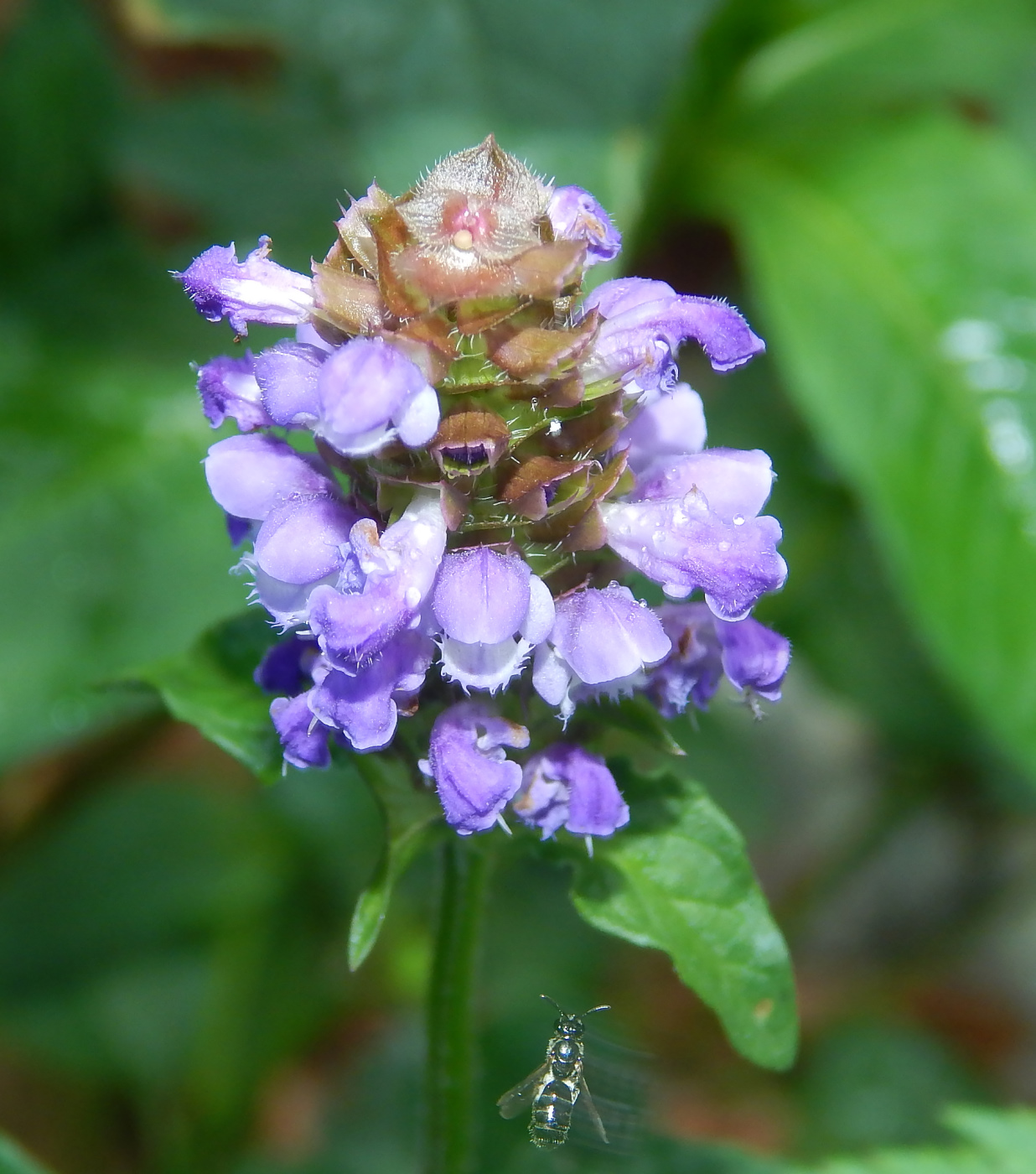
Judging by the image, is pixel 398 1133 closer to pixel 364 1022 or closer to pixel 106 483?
pixel 364 1022

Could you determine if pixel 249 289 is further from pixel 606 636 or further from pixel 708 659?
pixel 708 659

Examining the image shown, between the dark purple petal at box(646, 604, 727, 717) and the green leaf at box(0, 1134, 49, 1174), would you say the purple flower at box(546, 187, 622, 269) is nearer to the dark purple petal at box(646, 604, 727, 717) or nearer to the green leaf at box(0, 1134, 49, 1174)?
the dark purple petal at box(646, 604, 727, 717)

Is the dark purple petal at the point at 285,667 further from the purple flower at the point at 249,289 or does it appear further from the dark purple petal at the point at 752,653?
the dark purple petal at the point at 752,653

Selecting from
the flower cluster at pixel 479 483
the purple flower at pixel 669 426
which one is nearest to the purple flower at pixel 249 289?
the flower cluster at pixel 479 483

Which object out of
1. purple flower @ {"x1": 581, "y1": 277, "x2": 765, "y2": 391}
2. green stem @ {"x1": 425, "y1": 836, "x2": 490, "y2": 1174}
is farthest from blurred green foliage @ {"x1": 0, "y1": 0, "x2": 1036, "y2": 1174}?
purple flower @ {"x1": 581, "y1": 277, "x2": 765, "y2": 391}

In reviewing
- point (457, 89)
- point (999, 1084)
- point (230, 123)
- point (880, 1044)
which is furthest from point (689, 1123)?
point (230, 123)
